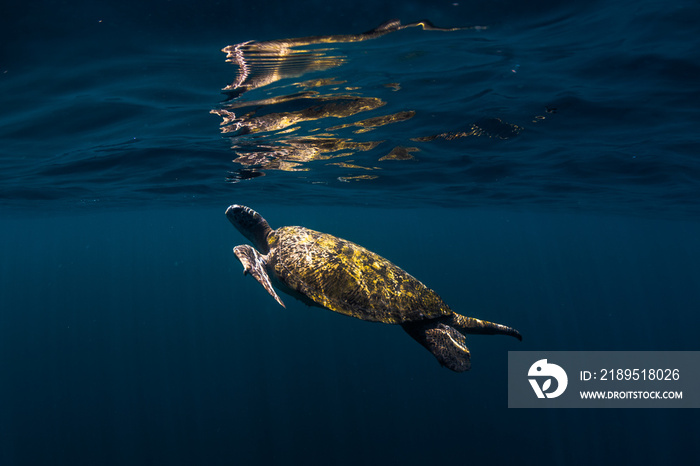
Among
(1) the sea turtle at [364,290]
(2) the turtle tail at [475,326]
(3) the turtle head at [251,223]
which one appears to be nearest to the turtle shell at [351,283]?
(1) the sea turtle at [364,290]

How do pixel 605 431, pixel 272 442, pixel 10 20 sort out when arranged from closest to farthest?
1. pixel 10 20
2. pixel 272 442
3. pixel 605 431

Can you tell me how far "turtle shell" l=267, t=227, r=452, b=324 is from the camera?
5.86 meters

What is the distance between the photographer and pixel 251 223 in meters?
8.27

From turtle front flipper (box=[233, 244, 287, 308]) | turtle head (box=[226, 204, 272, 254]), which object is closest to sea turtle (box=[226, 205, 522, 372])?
turtle front flipper (box=[233, 244, 287, 308])

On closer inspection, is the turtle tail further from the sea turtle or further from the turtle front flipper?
the turtle front flipper

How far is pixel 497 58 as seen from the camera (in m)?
7.59

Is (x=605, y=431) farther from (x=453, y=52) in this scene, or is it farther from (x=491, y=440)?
(x=453, y=52)

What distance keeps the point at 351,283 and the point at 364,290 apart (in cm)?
27

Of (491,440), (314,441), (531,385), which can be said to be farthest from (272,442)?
(531,385)

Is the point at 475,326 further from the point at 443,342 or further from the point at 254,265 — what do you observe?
the point at 254,265

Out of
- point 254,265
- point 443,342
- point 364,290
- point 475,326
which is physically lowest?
point 443,342

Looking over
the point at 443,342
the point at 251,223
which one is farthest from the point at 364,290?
the point at 251,223

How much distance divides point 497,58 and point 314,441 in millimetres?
21925

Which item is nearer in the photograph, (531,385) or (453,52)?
(453,52)
